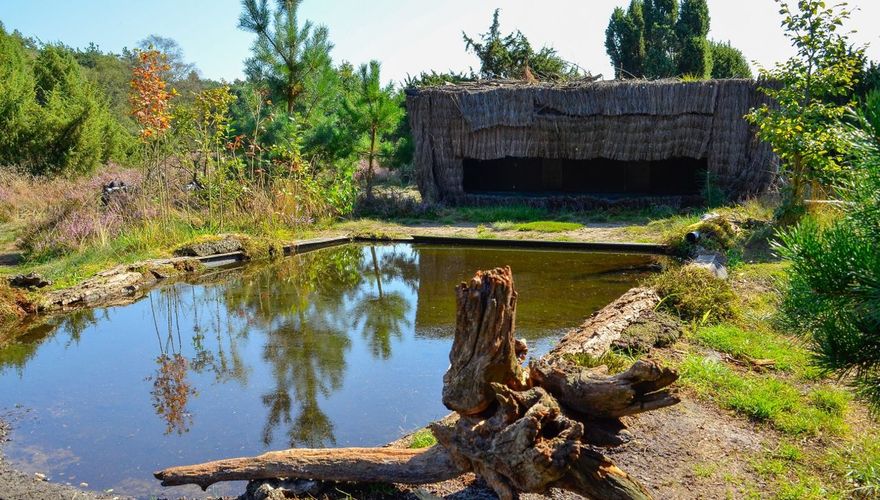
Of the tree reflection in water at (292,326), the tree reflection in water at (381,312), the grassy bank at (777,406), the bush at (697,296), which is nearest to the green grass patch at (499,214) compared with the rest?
the tree reflection in water at (292,326)

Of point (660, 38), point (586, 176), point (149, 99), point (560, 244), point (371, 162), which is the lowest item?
point (560, 244)

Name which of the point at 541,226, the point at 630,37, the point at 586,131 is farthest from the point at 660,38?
the point at 541,226

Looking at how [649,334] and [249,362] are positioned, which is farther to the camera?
[249,362]

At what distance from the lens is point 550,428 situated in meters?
3.20

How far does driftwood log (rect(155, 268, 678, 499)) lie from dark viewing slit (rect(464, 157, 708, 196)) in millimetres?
12917

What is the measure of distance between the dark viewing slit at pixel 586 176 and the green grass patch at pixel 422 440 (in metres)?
12.2

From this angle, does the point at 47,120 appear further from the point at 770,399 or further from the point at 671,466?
the point at 671,466

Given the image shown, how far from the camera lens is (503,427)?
10.6 feet

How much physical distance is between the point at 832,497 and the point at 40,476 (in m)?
4.11

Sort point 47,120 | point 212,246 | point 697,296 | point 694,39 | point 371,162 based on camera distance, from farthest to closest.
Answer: point 694,39 < point 47,120 < point 371,162 < point 212,246 < point 697,296

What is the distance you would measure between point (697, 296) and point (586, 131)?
30.1ft

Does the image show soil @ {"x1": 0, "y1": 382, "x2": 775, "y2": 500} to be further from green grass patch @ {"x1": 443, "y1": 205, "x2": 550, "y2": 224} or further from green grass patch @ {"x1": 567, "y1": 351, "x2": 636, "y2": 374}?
green grass patch @ {"x1": 443, "y1": 205, "x2": 550, "y2": 224}

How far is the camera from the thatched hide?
1466 centimetres

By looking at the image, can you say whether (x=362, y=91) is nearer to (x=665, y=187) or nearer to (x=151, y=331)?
(x=665, y=187)
